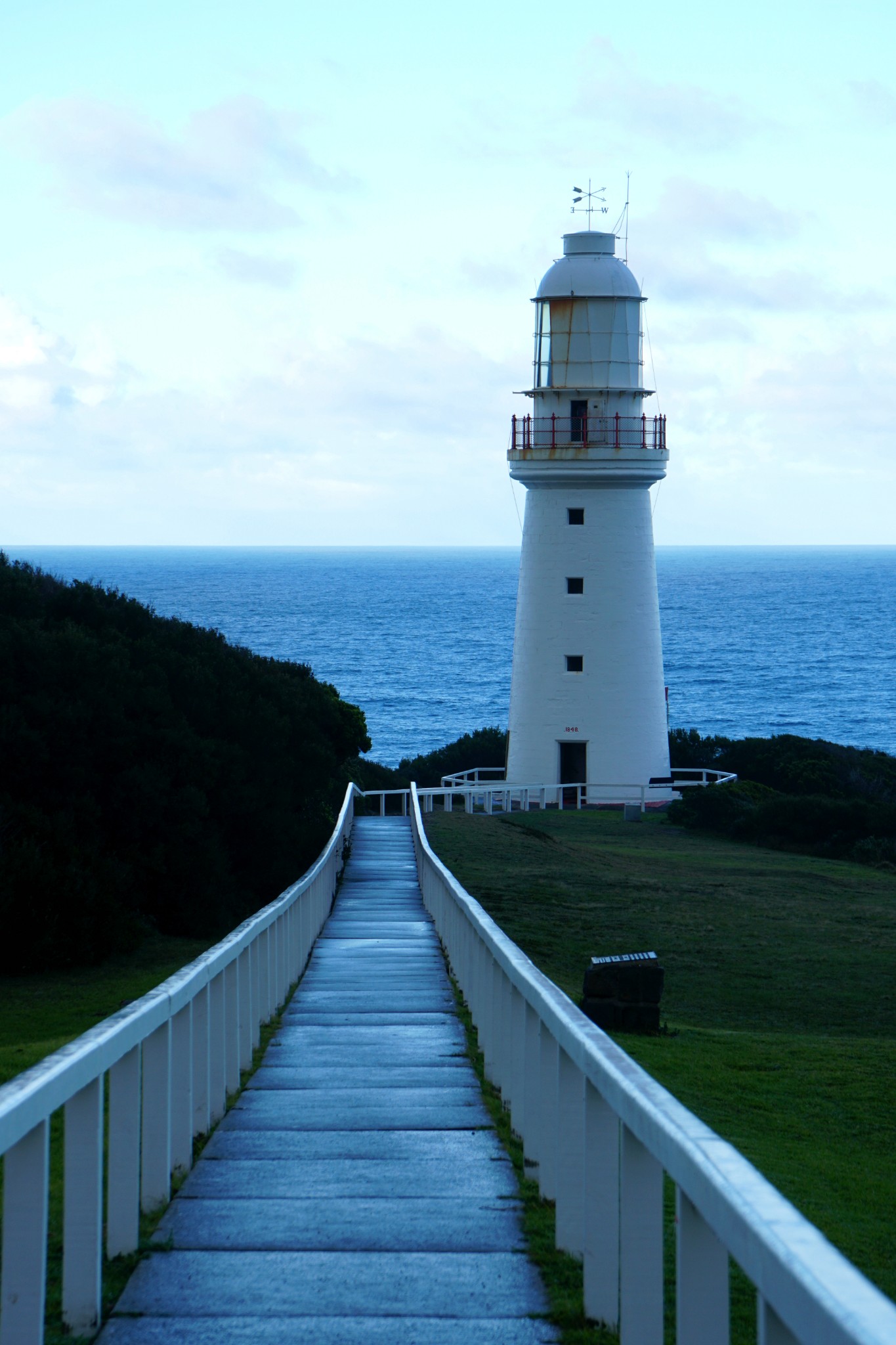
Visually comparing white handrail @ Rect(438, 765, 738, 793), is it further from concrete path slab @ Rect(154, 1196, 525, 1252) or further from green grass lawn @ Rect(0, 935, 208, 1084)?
concrete path slab @ Rect(154, 1196, 525, 1252)

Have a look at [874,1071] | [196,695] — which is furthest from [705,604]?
[874,1071]

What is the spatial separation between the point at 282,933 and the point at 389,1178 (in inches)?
203

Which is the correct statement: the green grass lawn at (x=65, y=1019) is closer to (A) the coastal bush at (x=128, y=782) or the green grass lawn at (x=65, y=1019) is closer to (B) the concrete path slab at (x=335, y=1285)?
(B) the concrete path slab at (x=335, y=1285)

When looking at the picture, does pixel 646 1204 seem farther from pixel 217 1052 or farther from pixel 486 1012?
pixel 486 1012

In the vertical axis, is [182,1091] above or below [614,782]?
below

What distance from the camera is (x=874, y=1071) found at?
11430mm

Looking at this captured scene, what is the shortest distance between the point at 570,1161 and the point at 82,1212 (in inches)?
67.1

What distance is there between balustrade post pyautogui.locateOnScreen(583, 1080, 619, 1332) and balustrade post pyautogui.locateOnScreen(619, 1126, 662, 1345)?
554mm

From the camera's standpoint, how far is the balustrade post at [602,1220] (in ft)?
15.1

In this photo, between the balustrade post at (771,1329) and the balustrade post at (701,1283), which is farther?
the balustrade post at (701,1283)

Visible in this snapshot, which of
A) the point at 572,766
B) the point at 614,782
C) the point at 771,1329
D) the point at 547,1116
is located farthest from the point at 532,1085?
the point at 572,766

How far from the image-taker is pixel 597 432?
35406mm

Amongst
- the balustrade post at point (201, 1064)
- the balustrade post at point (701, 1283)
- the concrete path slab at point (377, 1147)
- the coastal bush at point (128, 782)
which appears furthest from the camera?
the coastal bush at point (128, 782)

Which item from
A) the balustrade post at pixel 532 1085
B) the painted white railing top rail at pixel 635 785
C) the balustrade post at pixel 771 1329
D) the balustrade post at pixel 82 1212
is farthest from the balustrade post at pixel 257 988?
the painted white railing top rail at pixel 635 785
